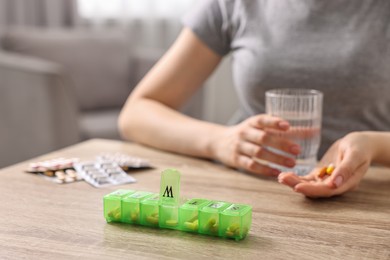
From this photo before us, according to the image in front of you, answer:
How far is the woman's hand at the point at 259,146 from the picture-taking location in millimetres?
1034

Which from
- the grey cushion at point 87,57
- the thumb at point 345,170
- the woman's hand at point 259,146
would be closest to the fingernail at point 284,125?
the woman's hand at point 259,146

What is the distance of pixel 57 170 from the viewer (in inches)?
41.9

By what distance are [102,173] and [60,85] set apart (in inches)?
62.9

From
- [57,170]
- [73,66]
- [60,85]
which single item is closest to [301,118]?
[57,170]

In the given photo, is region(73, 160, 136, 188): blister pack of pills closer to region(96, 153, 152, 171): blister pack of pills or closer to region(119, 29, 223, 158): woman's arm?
region(96, 153, 152, 171): blister pack of pills

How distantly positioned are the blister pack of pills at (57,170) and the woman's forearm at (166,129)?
0.21 meters

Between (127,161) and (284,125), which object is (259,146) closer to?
(284,125)

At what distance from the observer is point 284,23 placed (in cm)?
132

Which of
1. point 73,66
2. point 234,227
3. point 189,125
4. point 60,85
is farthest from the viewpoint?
point 73,66

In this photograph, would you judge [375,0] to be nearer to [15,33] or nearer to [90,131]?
[90,131]

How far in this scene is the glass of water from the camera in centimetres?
104

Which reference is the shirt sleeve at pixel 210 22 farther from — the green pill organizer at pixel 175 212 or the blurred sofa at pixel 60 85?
the blurred sofa at pixel 60 85

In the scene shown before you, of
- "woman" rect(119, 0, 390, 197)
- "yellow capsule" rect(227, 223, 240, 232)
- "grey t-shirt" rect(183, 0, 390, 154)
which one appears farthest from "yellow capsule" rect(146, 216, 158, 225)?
"grey t-shirt" rect(183, 0, 390, 154)

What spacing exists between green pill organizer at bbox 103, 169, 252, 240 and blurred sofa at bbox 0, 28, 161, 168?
5.93 ft
